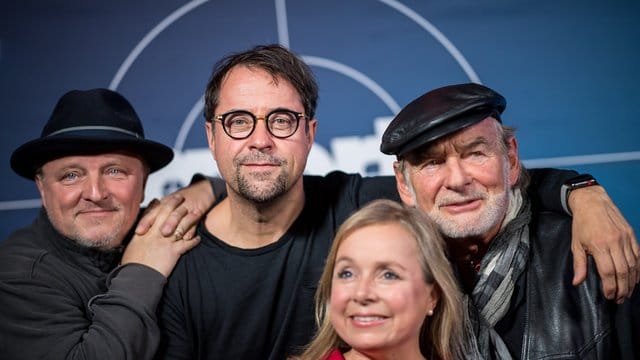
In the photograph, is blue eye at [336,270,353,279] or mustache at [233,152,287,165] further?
mustache at [233,152,287,165]

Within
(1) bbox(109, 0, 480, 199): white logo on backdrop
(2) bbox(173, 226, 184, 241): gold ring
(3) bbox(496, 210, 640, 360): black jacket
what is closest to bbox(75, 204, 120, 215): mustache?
(2) bbox(173, 226, 184, 241): gold ring

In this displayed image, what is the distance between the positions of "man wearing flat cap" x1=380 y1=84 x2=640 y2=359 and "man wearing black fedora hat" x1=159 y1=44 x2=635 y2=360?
30cm

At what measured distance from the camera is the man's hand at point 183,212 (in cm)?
263

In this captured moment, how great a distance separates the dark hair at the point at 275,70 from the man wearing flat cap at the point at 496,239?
17.9 inches

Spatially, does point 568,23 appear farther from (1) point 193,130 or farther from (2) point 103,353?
(2) point 103,353

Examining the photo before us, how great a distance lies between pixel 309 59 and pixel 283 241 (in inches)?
64.5

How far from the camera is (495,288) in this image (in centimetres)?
234

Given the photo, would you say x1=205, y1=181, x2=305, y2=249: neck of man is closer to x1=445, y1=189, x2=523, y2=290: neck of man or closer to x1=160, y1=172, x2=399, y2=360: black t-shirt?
x1=160, y1=172, x2=399, y2=360: black t-shirt

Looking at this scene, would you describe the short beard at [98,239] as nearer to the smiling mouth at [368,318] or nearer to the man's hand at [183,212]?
the man's hand at [183,212]

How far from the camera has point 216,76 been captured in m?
2.72

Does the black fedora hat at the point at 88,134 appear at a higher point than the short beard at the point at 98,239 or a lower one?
higher

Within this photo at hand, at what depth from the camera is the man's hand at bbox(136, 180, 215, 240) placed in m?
2.63

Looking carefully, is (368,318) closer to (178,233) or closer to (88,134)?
(178,233)

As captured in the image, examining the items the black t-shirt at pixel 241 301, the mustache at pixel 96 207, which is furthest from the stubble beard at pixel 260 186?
the mustache at pixel 96 207
